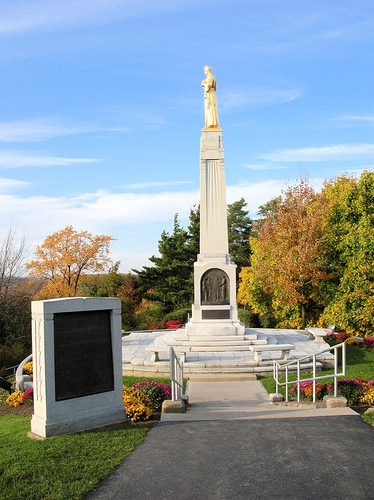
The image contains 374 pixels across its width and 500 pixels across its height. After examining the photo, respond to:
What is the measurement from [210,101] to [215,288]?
7813 mm

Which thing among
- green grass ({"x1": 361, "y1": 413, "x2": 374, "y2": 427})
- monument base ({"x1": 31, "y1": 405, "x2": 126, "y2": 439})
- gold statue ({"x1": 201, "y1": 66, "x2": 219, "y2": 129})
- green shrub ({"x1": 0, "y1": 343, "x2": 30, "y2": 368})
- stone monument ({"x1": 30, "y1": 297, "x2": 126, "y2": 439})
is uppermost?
gold statue ({"x1": 201, "y1": 66, "x2": 219, "y2": 129})

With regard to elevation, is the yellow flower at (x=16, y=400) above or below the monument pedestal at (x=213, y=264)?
below

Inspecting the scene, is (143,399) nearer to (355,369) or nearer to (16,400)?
(16,400)

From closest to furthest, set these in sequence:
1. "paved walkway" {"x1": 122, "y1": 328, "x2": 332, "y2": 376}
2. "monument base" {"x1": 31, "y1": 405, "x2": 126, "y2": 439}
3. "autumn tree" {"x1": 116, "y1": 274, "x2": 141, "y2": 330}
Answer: "monument base" {"x1": 31, "y1": 405, "x2": 126, "y2": 439} < "paved walkway" {"x1": 122, "y1": 328, "x2": 332, "y2": 376} < "autumn tree" {"x1": 116, "y1": 274, "x2": 141, "y2": 330}

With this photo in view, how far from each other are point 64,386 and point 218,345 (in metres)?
9.72

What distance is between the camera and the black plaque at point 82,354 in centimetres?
687

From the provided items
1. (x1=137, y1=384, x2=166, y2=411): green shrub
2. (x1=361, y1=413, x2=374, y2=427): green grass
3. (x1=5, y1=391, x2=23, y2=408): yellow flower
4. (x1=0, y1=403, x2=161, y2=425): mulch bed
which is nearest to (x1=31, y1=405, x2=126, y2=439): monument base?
(x1=0, y1=403, x2=161, y2=425): mulch bed

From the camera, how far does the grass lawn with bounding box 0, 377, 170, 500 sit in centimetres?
471

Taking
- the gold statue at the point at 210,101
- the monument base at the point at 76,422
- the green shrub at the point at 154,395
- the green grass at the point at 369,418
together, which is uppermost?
Result: the gold statue at the point at 210,101

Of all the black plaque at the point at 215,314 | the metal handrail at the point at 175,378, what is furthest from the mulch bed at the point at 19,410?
the black plaque at the point at 215,314

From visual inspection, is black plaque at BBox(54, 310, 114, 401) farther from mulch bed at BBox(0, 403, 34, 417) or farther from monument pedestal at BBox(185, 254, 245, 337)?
monument pedestal at BBox(185, 254, 245, 337)

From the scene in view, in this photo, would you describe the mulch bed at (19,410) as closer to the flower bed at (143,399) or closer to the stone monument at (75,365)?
the flower bed at (143,399)

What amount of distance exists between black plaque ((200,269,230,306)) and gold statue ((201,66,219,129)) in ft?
20.4

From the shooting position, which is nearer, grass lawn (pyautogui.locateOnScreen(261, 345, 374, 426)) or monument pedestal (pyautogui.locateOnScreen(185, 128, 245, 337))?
grass lawn (pyautogui.locateOnScreen(261, 345, 374, 426))
